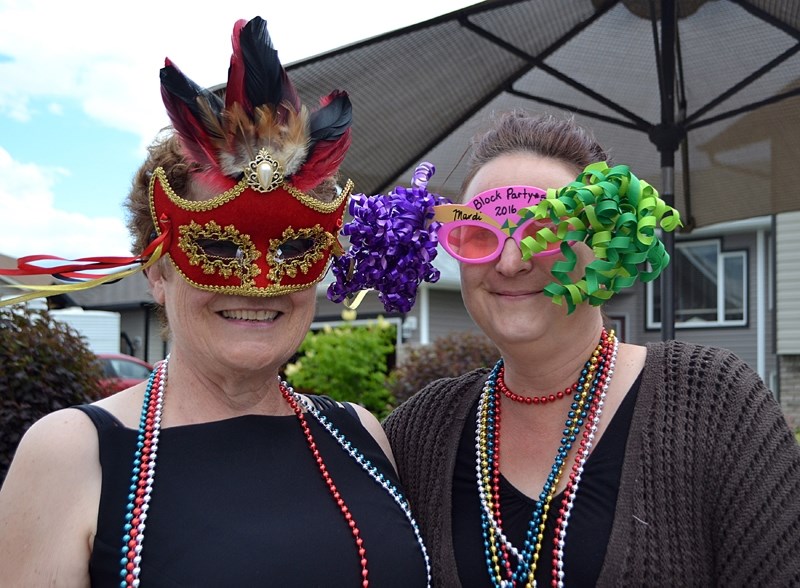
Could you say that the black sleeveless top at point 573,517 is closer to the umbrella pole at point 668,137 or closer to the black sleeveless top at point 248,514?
the black sleeveless top at point 248,514

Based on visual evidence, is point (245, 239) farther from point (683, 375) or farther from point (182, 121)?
point (683, 375)

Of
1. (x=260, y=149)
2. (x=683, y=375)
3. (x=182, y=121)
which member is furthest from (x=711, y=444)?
(x=182, y=121)

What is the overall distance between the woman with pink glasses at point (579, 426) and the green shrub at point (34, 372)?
2.45m

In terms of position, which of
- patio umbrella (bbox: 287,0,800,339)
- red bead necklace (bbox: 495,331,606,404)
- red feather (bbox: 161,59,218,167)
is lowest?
red bead necklace (bbox: 495,331,606,404)

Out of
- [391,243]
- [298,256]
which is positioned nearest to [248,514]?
[298,256]

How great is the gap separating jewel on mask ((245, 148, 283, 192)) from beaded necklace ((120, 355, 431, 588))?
0.58 meters

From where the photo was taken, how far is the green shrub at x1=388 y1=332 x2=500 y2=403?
603 centimetres

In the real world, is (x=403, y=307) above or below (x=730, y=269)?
below

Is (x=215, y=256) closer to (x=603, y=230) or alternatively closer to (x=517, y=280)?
(x=517, y=280)

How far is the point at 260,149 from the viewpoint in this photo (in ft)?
6.48

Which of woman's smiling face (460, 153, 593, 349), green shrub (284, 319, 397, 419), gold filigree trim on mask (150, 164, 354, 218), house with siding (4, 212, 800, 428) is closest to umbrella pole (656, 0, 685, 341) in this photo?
woman's smiling face (460, 153, 593, 349)

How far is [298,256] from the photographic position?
6.76ft

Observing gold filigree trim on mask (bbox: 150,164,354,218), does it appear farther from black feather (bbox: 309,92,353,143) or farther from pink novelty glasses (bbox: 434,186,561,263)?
pink novelty glasses (bbox: 434,186,561,263)

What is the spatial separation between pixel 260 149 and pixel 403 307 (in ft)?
2.52
